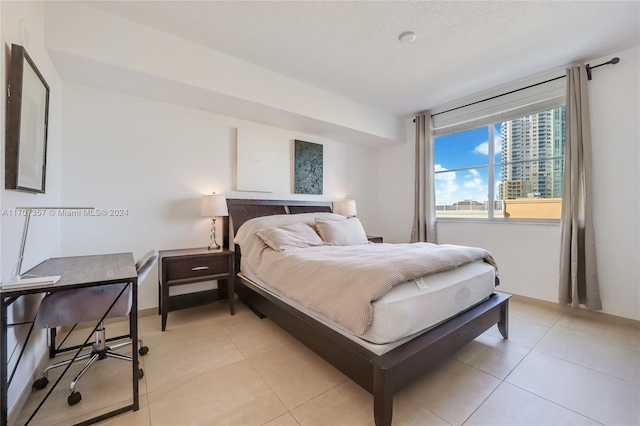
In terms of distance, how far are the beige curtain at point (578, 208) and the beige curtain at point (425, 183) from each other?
1.50 m

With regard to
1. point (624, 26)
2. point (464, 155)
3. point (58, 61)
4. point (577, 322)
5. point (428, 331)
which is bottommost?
point (577, 322)

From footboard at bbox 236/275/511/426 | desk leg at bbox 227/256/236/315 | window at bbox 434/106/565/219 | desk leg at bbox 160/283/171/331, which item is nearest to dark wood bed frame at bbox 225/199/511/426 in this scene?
footboard at bbox 236/275/511/426

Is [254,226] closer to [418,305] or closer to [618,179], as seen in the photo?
[418,305]

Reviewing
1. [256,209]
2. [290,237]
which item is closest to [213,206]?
[256,209]

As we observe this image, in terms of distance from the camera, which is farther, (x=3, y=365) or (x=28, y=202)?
(x=28, y=202)

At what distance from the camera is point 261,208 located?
3.36 m

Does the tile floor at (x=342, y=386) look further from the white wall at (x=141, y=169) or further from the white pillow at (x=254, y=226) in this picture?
the white wall at (x=141, y=169)

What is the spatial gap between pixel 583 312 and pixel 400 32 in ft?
11.1

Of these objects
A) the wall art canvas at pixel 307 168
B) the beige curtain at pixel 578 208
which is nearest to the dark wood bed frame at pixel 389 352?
the beige curtain at pixel 578 208

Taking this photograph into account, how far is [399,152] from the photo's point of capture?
4.58 metres

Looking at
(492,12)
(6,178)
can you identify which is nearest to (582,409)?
(492,12)

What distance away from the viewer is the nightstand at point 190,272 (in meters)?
2.45

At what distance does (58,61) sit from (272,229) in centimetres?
216

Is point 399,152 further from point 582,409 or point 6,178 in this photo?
point 6,178
